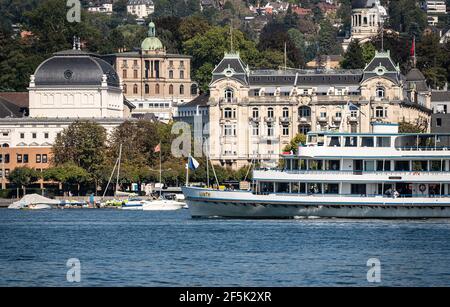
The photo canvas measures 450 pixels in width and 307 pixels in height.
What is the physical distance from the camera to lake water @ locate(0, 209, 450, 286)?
7962 cm

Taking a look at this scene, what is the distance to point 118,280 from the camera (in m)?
78.7

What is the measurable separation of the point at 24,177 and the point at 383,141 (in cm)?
7184

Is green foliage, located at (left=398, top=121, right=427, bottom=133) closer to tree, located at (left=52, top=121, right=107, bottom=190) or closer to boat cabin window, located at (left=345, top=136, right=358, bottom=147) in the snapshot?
tree, located at (left=52, top=121, right=107, bottom=190)

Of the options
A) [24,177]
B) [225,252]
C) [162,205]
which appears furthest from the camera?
[24,177]

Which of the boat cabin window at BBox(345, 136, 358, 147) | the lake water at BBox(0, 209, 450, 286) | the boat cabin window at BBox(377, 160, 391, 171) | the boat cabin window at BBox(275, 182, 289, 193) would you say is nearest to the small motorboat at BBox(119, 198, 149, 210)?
the lake water at BBox(0, 209, 450, 286)

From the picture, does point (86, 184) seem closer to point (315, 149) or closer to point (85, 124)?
point (85, 124)

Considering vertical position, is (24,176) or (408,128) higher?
(408,128)

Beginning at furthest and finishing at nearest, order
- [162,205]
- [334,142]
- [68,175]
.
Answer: [68,175] < [162,205] < [334,142]

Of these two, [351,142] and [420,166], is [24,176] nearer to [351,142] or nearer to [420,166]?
[351,142]

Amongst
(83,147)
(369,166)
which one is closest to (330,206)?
(369,166)

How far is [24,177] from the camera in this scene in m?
185

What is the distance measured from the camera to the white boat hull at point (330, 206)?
391ft
